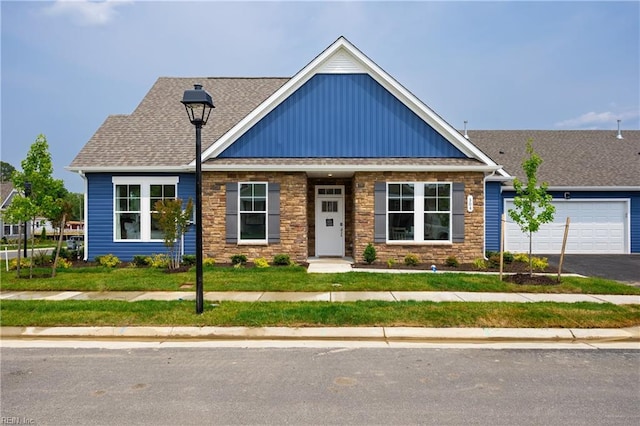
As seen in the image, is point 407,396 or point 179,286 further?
point 179,286

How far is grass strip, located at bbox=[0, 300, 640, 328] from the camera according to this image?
24.0ft

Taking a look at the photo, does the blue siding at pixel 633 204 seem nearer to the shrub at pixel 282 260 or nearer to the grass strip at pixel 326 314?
the shrub at pixel 282 260

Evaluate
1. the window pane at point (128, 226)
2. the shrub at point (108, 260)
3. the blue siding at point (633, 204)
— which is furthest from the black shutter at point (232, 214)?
the blue siding at point (633, 204)

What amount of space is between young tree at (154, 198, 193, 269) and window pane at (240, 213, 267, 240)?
1.77 metres

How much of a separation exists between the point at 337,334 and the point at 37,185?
31.6 ft

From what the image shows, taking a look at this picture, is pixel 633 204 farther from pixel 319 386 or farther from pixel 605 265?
pixel 319 386

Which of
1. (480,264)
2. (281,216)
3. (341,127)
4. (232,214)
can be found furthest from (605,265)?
(232,214)

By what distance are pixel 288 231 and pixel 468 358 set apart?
8889 mm

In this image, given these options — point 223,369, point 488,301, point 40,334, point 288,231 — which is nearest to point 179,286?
point 40,334

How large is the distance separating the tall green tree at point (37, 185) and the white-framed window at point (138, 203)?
3.05m

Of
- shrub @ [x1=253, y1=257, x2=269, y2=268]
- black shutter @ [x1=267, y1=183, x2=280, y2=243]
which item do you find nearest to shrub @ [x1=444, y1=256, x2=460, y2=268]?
black shutter @ [x1=267, y1=183, x2=280, y2=243]

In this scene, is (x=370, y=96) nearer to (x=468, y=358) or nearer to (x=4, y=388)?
(x=468, y=358)

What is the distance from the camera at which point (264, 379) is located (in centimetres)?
508

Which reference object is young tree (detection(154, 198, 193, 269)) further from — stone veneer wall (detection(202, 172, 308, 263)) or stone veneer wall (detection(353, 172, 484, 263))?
stone veneer wall (detection(353, 172, 484, 263))
